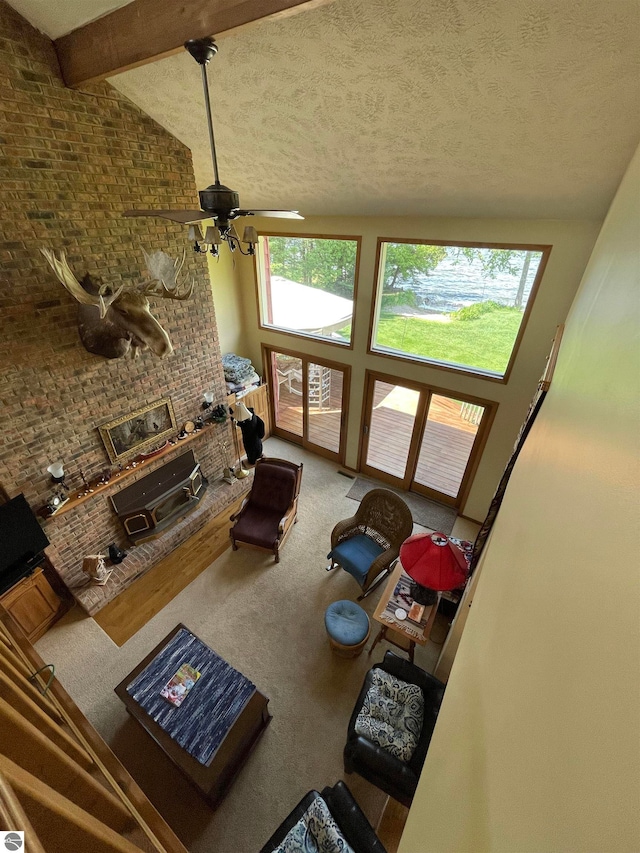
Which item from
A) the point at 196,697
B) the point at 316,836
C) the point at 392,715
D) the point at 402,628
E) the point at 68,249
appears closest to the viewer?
the point at 316,836

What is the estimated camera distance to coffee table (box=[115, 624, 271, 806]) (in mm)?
2602

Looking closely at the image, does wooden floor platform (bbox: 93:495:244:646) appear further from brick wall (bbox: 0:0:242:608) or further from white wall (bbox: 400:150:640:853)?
white wall (bbox: 400:150:640:853)

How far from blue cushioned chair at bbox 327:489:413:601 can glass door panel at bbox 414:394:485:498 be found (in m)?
1.28

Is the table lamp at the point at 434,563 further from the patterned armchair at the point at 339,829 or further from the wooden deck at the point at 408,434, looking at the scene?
the wooden deck at the point at 408,434

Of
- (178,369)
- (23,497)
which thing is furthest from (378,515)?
(23,497)

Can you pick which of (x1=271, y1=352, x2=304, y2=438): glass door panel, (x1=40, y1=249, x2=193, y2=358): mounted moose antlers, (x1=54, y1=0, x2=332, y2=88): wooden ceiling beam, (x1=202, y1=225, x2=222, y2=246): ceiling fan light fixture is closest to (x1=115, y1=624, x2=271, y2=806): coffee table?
(x1=40, y1=249, x2=193, y2=358): mounted moose antlers

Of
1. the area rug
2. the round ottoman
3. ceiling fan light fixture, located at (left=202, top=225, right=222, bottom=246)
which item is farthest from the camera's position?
the area rug

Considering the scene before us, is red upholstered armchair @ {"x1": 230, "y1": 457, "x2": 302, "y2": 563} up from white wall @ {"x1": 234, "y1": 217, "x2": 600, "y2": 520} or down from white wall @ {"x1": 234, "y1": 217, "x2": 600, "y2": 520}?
down

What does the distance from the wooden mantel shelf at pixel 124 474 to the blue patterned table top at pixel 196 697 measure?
1614 mm

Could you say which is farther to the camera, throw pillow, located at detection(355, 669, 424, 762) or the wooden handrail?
throw pillow, located at detection(355, 669, 424, 762)

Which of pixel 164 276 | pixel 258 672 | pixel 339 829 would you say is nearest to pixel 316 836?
pixel 339 829

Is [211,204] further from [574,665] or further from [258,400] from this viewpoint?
[258,400]

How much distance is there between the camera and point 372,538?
428 cm

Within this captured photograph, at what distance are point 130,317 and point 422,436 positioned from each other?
3.80 metres
